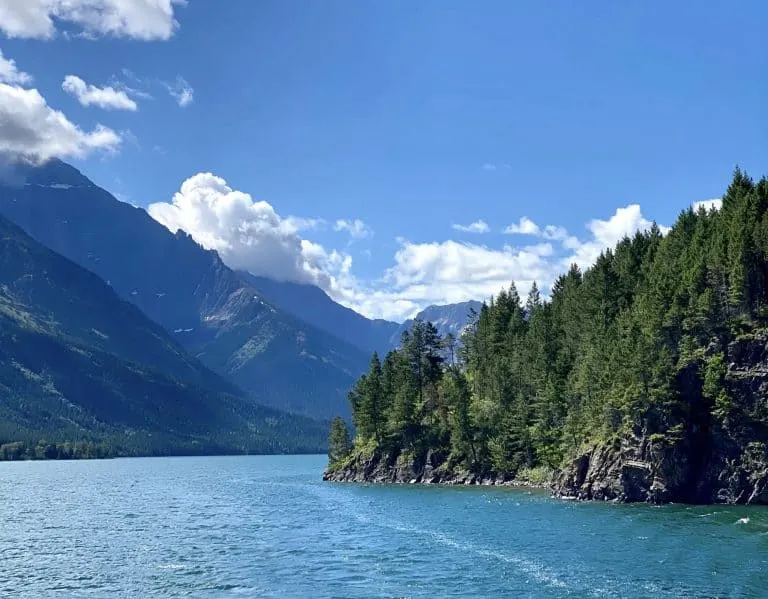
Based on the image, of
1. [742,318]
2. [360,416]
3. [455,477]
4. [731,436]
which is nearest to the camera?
[731,436]

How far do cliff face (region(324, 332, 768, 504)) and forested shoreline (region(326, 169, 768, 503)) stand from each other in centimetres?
17

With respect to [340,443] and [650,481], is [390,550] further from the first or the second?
[340,443]

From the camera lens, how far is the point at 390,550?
6844cm

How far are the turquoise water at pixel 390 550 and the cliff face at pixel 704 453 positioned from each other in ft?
19.4

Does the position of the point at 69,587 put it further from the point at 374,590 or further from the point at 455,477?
the point at 455,477

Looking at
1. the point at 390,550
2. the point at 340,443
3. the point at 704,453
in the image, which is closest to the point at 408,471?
the point at 340,443

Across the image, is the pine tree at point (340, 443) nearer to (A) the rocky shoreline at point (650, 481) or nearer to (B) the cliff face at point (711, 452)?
(A) the rocky shoreline at point (650, 481)

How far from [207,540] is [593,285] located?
9455cm

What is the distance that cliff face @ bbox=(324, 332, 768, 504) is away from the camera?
9744cm

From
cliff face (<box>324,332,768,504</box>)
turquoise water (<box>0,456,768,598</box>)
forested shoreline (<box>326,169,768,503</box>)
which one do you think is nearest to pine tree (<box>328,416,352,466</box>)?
forested shoreline (<box>326,169,768,503</box>)

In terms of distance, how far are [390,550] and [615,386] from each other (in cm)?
5561

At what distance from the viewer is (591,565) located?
194 ft

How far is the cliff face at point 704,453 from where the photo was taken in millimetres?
97438

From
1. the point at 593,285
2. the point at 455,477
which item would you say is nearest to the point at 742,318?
the point at 593,285
